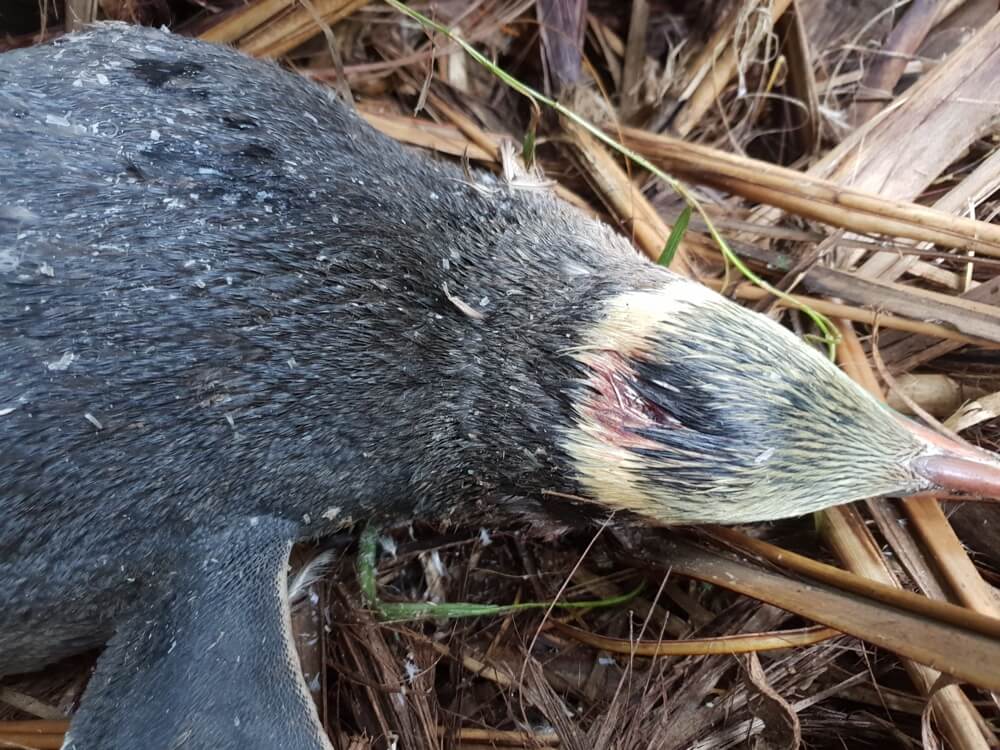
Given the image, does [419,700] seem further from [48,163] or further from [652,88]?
[652,88]

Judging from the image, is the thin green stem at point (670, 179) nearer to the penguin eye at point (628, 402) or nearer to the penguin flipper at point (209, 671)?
the penguin eye at point (628, 402)

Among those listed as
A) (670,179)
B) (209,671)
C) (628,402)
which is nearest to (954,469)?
(628,402)

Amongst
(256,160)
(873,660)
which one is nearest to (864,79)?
(873,660)

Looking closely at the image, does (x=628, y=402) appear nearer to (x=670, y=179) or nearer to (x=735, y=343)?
(x=735, y=343)

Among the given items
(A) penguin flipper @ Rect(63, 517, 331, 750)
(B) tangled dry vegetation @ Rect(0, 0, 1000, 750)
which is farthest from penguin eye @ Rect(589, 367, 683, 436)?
(A) penguin flipper @ Rect(63, 517, 331, 750)

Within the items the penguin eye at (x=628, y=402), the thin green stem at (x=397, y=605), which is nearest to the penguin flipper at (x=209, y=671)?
the thin green stem at (x=397, y=605)

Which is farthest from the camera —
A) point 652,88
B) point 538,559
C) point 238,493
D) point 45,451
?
point 652,88

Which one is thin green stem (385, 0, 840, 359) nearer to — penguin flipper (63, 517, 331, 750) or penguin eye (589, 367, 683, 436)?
penguin eye (589, 367, 683, 436)
